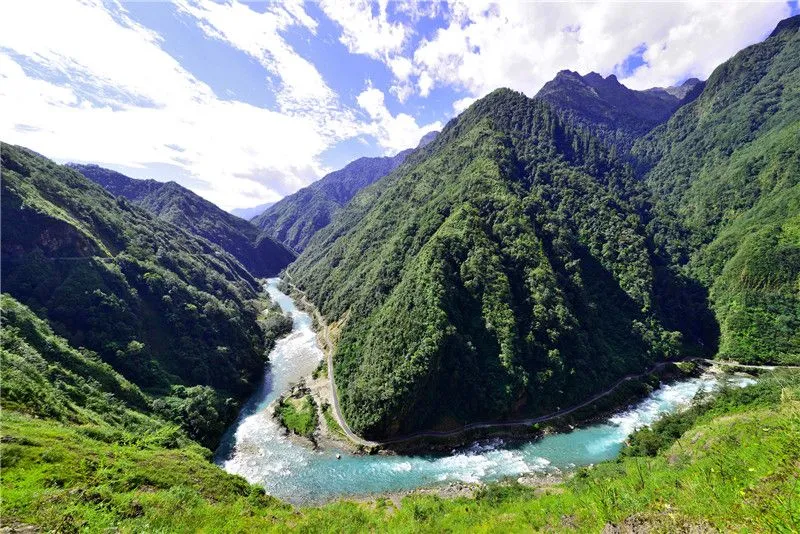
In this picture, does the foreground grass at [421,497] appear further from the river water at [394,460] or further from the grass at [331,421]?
the grass at [331,421]

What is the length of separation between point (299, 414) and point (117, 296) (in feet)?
168

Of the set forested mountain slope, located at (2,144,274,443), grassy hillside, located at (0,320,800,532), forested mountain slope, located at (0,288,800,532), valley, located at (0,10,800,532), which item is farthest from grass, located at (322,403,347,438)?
forested mountain slope, located at (0,288,800,532)

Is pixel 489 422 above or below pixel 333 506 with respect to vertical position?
above

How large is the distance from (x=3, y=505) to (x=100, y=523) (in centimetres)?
585

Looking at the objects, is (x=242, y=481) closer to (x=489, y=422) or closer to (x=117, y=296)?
(x=489, y=422)

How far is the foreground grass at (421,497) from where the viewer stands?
15289 mm

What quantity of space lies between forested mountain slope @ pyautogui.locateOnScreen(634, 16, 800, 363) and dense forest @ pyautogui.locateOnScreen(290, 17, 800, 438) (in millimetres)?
563

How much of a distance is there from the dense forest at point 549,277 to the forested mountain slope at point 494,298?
0.47 m

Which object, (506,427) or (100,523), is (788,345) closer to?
(506,427)

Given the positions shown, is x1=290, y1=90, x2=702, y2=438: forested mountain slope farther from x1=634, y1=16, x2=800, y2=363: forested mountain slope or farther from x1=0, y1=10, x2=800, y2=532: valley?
x1=634, y1=16, x2=800, y2=363: forested mountain slope

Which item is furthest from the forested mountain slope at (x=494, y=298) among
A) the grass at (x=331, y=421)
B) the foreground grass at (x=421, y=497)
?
the foreground grass at (x=421, y=497)

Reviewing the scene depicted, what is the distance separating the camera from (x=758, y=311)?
94.6 metres

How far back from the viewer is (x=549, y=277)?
312 feet

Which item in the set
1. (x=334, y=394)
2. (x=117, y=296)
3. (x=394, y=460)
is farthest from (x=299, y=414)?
(x=117, y=296)
